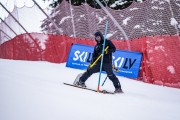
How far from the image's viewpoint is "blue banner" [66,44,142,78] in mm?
11688

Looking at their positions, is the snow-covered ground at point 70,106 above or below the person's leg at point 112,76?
below

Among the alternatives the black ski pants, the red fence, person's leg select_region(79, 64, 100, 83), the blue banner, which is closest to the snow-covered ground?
the black ski pants

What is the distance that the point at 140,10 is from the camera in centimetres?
1155

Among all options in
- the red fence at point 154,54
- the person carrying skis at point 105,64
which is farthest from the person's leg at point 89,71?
the red fence at point 154,54

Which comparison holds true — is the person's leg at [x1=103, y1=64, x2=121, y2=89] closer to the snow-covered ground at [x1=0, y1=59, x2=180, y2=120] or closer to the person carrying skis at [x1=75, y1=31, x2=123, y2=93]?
the person carrying skis at [x1=75, y1=31, x2=123, y2=93]

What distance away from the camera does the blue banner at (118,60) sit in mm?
11688

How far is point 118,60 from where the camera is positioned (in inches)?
486

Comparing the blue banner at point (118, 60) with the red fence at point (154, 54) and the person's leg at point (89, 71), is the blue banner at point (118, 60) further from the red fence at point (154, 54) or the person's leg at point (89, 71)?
the person's leg at point (89, 71)

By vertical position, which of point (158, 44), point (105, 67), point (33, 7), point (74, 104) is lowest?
point (74, 104)

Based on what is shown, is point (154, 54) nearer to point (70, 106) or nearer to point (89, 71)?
point (89, 71)

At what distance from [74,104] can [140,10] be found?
6938 mm

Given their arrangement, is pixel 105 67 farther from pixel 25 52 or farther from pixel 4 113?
pixel 25 52

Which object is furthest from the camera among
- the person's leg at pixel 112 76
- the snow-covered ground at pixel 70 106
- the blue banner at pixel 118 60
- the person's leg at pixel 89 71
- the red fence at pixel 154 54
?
the blue banner at pixel 118 60

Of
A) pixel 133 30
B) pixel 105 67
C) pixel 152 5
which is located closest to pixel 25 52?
pixel 133 30
